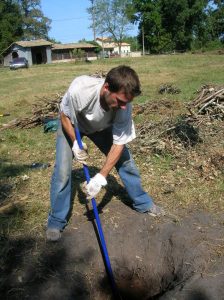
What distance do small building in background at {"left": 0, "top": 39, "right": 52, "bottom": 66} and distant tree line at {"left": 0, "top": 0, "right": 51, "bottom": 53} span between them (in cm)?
185

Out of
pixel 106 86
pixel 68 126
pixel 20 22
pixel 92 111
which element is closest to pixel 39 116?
pixel 68 126

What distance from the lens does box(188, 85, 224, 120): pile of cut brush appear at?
7219mm

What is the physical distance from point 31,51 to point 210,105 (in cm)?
4782

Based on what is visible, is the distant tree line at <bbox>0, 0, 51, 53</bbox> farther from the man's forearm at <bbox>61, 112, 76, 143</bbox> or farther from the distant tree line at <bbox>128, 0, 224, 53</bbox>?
the man's forearm at <bbox>61, 112, 76, 143</bbox>

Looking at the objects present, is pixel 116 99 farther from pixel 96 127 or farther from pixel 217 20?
pixel 217 20

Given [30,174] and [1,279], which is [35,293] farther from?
[30,174]

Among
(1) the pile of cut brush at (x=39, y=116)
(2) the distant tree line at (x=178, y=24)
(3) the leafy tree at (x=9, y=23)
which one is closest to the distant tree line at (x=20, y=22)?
(3) the leafy tree at (x=9, y=23)

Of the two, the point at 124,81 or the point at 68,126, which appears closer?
the point at 124,81

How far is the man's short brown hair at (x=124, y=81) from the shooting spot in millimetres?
2752

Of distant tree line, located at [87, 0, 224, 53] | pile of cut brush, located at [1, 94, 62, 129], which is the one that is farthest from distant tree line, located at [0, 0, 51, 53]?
pile of cut brush, located at [1, 94, 62, 129]

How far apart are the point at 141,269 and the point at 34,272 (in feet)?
3.31

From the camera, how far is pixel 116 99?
2.91m

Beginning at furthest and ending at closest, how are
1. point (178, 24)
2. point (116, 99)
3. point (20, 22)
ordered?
1. point (20, 22)
2. point (178, 24)
3. point (116, 99)

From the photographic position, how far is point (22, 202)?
4582 millimetres
